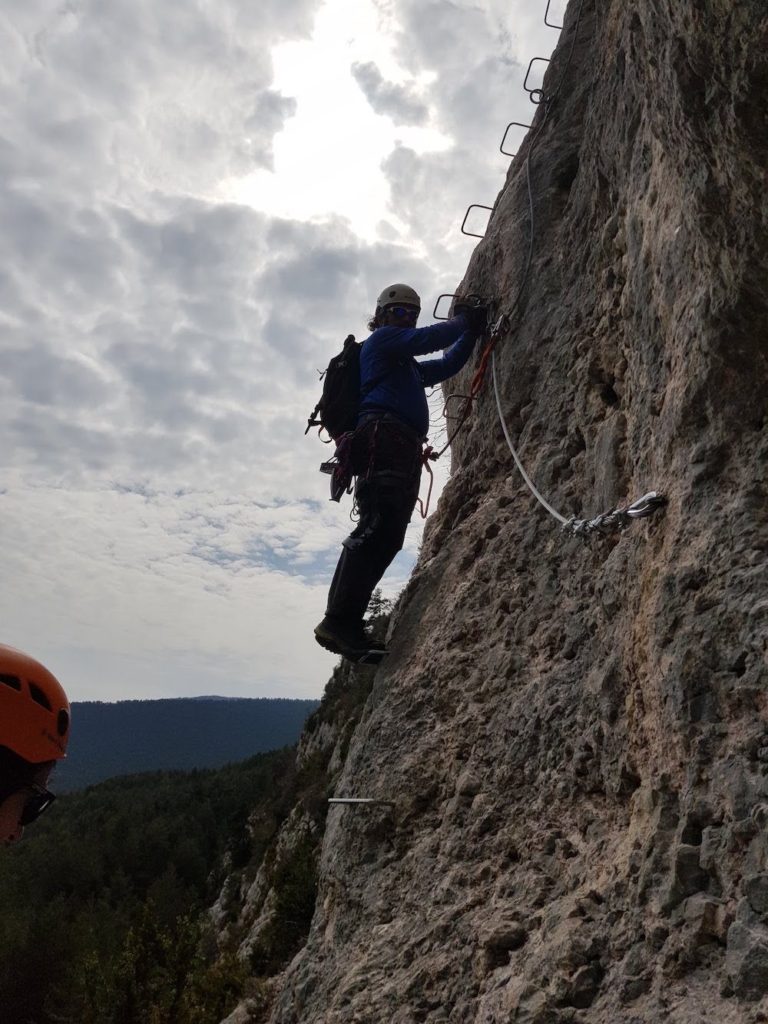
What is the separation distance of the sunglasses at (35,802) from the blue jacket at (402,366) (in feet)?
11.5

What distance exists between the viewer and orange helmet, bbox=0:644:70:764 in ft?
9.52

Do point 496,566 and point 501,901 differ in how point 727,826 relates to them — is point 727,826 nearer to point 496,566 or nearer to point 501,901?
point 501,901

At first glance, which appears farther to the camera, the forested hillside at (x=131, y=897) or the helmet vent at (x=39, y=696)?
the forested hillside at (x=131, y=897)

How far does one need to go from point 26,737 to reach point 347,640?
9.75 feet

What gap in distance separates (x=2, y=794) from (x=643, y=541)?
2493 mm

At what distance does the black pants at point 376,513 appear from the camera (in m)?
5.71

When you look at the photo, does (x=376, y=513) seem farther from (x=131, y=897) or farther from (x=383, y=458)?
(x=131, y=897)

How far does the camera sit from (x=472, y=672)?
4.39 metres

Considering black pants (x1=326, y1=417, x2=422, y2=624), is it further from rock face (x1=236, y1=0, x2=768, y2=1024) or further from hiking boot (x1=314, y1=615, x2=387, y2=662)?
rock face (x1=236, y1=0, x2=768, y2=1024)

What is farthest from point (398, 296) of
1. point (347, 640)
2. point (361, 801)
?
point (361, 801)

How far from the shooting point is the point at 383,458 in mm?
5750

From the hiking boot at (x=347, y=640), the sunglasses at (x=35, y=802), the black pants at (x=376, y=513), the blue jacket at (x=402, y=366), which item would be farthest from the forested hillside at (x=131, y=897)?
the sunglasses at (x=35, y=802)

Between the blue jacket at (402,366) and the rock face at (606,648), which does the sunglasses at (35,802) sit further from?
the blue jacket at (402,366)

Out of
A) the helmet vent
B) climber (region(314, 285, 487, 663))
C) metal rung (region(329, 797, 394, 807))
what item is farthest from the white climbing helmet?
the helmet vent
